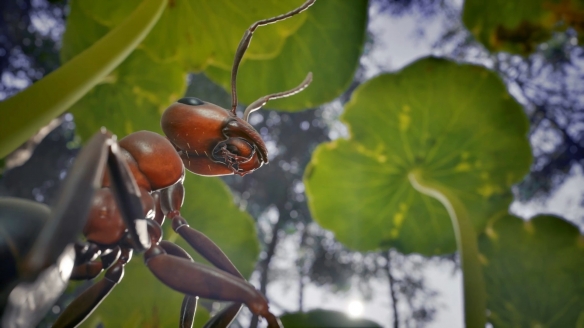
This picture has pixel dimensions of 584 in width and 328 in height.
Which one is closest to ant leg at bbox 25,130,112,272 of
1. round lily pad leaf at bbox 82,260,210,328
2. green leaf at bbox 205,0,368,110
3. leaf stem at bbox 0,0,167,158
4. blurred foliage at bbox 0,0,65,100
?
leaf stem at bbox 0,0,167,158

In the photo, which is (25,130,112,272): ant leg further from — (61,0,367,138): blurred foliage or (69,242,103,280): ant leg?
(61,0,367,138): blurred foliage

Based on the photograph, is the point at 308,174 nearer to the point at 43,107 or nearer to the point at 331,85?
the point at 331,85

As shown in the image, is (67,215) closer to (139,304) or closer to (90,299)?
(90,299)

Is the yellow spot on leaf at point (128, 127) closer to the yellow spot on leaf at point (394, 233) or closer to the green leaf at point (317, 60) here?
the green leaf at point (317, 60)

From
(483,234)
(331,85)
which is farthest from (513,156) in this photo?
(331,85)

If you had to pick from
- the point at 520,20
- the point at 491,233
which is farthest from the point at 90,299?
the point at 520,20

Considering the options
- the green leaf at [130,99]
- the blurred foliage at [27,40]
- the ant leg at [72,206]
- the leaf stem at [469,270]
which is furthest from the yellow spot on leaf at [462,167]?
the blurred foliage at [27,40]
